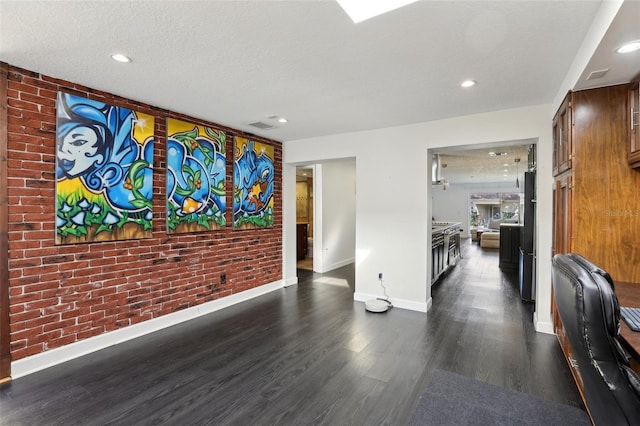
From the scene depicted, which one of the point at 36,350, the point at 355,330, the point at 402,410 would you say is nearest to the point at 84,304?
the point at 36,350

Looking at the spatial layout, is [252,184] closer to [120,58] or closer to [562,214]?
[120,58]

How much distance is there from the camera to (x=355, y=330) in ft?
11.0

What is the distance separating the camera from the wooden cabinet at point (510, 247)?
245 inches

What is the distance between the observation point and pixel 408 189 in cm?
407

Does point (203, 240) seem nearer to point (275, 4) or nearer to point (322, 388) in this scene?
point (322, 388)

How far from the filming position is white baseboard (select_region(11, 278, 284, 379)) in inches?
97.9

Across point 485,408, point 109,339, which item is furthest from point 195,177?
point 485,408

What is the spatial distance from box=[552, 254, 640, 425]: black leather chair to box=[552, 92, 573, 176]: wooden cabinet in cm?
189

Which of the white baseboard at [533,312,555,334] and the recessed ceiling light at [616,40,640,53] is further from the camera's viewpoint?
the white baseboard at [533,312,555,334]

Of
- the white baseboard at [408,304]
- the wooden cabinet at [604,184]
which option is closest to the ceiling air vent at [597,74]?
the wooden cabinet at [604,184]

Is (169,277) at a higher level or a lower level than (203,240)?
lower

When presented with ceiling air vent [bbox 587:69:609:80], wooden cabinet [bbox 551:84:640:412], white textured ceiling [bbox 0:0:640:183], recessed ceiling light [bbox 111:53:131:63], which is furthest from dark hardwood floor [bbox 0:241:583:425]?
recessed ceiling light [bbox 111:53:131:63]

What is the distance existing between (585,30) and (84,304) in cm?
449

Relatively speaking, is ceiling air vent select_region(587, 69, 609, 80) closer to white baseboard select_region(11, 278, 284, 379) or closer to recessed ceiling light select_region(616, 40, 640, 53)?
recessed ceiling light select_region(616, 40, 640, 53)
